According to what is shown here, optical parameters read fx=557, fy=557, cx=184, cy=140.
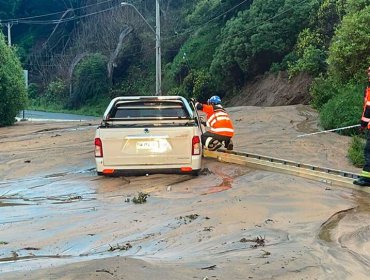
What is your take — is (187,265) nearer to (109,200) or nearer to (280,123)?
(109,200)

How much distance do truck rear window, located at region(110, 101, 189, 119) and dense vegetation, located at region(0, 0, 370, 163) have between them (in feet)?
18.5

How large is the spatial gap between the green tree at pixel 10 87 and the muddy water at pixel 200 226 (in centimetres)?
1729

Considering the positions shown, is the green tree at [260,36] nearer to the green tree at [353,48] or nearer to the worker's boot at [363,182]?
the green tree at [353,48]

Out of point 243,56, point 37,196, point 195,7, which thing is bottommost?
point 37,196

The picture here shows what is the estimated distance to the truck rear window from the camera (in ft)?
A: 35.1

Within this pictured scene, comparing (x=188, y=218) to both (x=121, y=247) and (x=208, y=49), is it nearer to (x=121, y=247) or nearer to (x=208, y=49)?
(x=121, y=247)

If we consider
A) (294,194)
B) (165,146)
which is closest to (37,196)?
(165,146)

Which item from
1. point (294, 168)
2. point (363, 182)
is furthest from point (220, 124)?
point (363, 182)

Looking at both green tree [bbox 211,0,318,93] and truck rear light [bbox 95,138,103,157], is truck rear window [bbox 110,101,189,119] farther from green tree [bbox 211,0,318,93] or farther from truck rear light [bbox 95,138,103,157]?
green tree [bbox 211,0,318,93]

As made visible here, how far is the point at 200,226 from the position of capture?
234 inches

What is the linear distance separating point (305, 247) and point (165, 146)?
4544 mm

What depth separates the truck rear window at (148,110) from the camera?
10.7 metres

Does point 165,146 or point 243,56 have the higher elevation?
point 243,56

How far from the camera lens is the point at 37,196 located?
8500 millimetres
